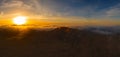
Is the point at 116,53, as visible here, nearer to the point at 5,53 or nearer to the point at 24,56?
the point at 24,56

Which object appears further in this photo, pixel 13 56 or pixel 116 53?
pixel 116 53

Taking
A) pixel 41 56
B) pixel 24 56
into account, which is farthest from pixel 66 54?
pixel 24 56

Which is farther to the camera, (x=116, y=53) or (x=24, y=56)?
(x=116, y=53)

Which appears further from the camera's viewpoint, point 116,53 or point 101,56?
point 116,53

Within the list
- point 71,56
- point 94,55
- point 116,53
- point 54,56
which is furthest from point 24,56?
point 116,53

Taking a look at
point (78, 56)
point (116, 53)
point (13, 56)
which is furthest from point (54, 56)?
point (116, 53)

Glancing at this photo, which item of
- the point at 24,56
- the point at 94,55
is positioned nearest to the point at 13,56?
the point at 24,56

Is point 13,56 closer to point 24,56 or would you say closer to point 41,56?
point 24,56

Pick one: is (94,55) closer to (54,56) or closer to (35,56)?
(54,56)
